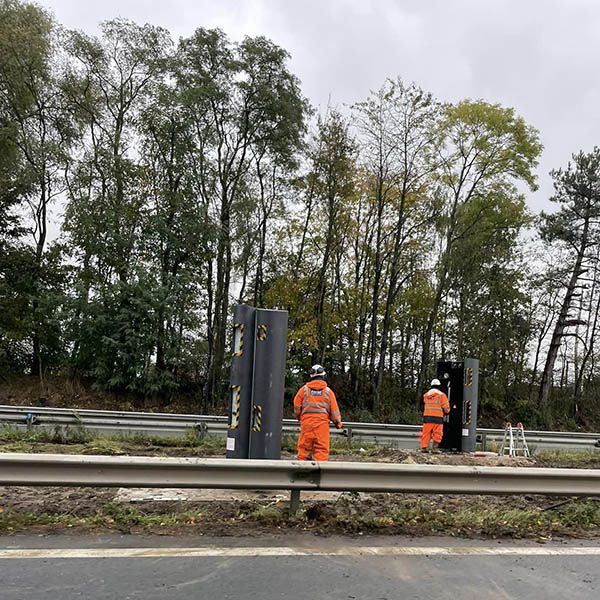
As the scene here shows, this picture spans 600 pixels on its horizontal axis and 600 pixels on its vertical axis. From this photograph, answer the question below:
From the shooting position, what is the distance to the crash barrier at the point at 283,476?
4.25m

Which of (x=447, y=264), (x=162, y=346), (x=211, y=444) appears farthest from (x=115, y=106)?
(x=211, y=444)

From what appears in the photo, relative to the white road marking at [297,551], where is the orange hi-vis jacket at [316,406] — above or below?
above

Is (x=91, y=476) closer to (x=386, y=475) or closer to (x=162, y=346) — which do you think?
(x=386, y=475)

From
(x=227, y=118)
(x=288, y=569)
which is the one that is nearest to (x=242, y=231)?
(x=227, y=118)

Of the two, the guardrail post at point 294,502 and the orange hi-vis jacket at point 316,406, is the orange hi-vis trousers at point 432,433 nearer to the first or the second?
the orange hi-vis jacket at point 316,406

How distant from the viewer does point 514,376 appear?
30.5 meters

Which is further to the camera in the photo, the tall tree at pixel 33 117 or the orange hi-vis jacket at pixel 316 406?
the tall tree at pixel 33 117

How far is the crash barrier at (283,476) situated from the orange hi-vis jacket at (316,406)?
2452mm

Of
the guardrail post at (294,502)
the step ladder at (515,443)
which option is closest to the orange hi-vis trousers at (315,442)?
the guardrail post at (294,502)

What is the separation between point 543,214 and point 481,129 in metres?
6.31

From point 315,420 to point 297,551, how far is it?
3.30 m

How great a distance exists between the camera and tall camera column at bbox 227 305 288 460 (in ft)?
23.5

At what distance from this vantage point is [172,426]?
43.0ft

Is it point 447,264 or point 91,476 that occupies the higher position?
point 447,264
